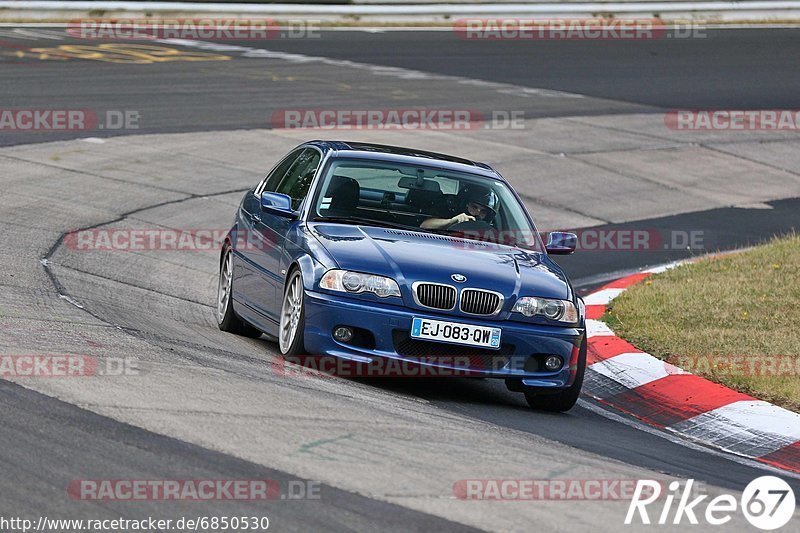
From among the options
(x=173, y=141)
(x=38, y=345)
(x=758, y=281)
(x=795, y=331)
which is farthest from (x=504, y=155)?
(x=38, y=345)

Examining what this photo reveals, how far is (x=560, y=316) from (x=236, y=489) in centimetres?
349

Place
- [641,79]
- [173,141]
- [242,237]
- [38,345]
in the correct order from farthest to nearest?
[641,79], [173,141], [242,237], [38,345]

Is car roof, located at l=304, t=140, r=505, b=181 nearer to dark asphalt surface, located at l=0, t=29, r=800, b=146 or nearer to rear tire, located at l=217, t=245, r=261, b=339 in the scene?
rear tire, located at l=217, t=245, r=261, b=339

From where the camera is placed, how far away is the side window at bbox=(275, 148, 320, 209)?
974 centimetres

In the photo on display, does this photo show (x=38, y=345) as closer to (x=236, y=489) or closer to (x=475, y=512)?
(x=236, y=489)

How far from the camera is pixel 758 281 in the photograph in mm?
12469

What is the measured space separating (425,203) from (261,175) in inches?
314
